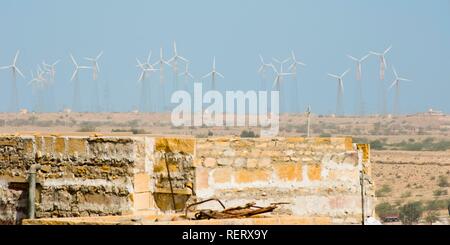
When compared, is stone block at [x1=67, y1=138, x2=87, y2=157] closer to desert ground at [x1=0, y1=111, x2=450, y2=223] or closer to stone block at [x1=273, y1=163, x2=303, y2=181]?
stone block at [x1=273, y1=163, x2=303, y2=181]

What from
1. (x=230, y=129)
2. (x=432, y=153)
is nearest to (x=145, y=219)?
(x=432, y=153)

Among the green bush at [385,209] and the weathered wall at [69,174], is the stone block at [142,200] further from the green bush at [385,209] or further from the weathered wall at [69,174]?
the green bush at [385,209]

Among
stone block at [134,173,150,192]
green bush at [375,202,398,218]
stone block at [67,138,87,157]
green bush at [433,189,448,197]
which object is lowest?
green bush at [375,202,398,218]

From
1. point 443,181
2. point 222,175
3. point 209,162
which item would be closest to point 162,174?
point 209,162

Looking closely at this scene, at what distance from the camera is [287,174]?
12.7 metres

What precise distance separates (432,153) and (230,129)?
100ft

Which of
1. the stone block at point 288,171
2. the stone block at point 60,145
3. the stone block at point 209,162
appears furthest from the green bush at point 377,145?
the stone block at point 60,145

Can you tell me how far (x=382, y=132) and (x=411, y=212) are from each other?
82.1 meters

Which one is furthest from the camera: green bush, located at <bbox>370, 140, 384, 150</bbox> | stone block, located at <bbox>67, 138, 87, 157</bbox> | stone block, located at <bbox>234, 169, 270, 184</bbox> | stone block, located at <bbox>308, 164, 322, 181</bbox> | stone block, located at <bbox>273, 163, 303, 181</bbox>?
green bush, located at <bbox>370, 140, 384, 150</bbox>

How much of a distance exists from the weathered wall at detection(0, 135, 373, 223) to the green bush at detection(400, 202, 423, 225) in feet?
106

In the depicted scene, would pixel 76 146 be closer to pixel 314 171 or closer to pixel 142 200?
pixel 142 200

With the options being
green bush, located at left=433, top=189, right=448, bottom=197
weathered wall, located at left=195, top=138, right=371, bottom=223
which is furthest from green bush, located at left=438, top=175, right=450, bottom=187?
weathered wall, located at left=195, top=138, right=371, bottom=223

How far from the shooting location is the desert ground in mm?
70562
